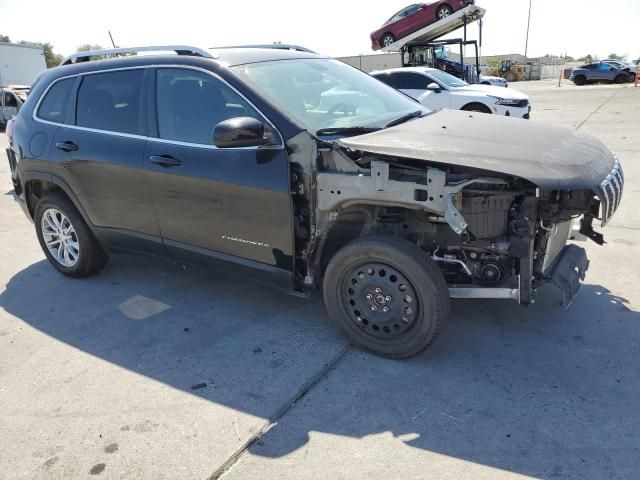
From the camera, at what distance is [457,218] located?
2.94m

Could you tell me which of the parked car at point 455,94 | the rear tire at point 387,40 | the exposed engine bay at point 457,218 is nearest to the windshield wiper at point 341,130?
the exposed engine bay at point 457,218

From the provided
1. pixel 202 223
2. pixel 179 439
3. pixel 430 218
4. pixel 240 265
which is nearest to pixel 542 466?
pixel 430 218

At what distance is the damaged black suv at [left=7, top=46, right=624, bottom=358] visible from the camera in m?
3.03

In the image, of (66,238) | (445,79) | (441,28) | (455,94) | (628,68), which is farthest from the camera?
(628,68)

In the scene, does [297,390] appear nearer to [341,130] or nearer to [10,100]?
[341,130]

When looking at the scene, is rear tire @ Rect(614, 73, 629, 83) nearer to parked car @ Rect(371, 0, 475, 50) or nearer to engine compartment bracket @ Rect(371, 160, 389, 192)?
parked car @ Rect(371, 0, 475, 50)

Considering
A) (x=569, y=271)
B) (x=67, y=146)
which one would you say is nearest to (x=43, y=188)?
(x=67, y=146)

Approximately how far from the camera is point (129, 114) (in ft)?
13.3

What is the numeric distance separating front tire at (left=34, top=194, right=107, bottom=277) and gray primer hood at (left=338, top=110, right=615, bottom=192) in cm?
271

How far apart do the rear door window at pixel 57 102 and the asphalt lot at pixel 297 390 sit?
5.06 feet

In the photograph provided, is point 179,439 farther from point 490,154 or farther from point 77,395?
point 490,154

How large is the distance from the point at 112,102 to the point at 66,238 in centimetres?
141

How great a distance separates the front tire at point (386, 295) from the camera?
3088 millimetres

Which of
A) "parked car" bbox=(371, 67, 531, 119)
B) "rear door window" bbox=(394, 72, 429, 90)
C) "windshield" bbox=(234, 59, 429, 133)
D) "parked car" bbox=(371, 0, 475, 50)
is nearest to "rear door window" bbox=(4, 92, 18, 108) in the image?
"parked car" bbox=(371, 0, 475, 50)
